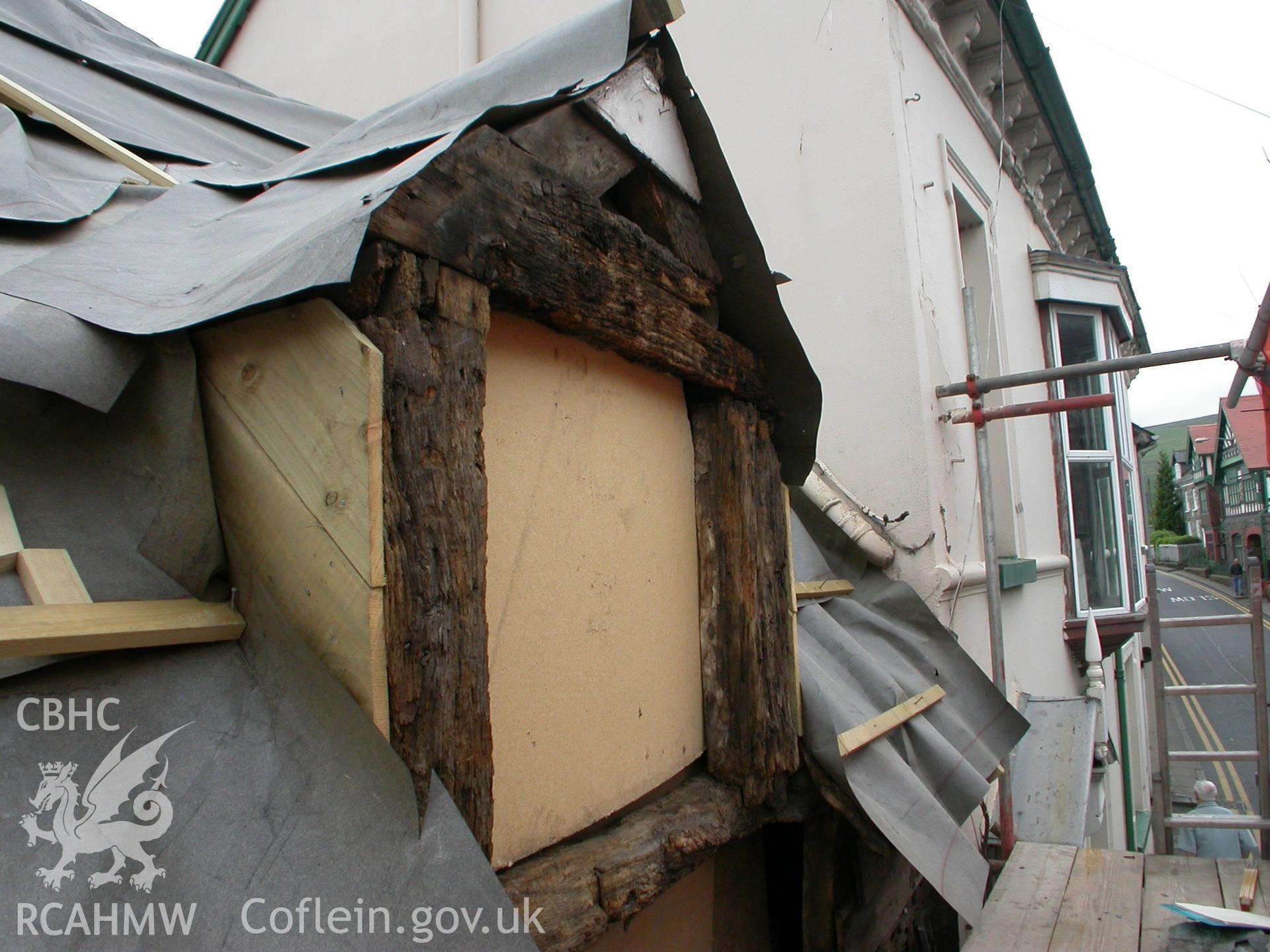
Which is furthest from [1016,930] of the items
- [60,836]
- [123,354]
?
[123,354]

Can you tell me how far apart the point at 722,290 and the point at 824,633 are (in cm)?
149

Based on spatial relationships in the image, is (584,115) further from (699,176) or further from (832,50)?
(832,50)

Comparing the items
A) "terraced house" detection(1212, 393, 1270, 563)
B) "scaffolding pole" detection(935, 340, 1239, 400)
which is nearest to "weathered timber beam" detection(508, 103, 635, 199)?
"scaffolding pole" detection(935, 340, 1239, 400)

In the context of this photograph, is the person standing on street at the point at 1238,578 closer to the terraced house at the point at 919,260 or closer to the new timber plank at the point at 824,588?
the terraced house at the point at 919,260

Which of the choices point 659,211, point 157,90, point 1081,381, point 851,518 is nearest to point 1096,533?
point 1081,381

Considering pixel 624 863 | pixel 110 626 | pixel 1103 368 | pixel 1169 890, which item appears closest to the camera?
pixel 110 626

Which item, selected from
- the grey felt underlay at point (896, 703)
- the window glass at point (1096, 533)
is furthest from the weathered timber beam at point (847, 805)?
the window glass at point (1096, 533)

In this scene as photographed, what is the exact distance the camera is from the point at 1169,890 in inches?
123

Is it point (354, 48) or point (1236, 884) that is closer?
point (1236, 884)

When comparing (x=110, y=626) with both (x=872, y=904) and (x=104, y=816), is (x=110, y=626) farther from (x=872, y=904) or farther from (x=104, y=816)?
(x=872, y=904)

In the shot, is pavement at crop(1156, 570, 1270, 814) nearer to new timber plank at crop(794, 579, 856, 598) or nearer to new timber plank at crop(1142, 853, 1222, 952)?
new timber plank at crop(1142, 853, 1222, 952)

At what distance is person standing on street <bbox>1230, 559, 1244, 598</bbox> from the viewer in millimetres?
32531

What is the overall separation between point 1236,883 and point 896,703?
1.62 metres

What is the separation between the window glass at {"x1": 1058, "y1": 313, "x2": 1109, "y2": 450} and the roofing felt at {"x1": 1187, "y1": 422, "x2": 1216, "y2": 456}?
46.7 metres
